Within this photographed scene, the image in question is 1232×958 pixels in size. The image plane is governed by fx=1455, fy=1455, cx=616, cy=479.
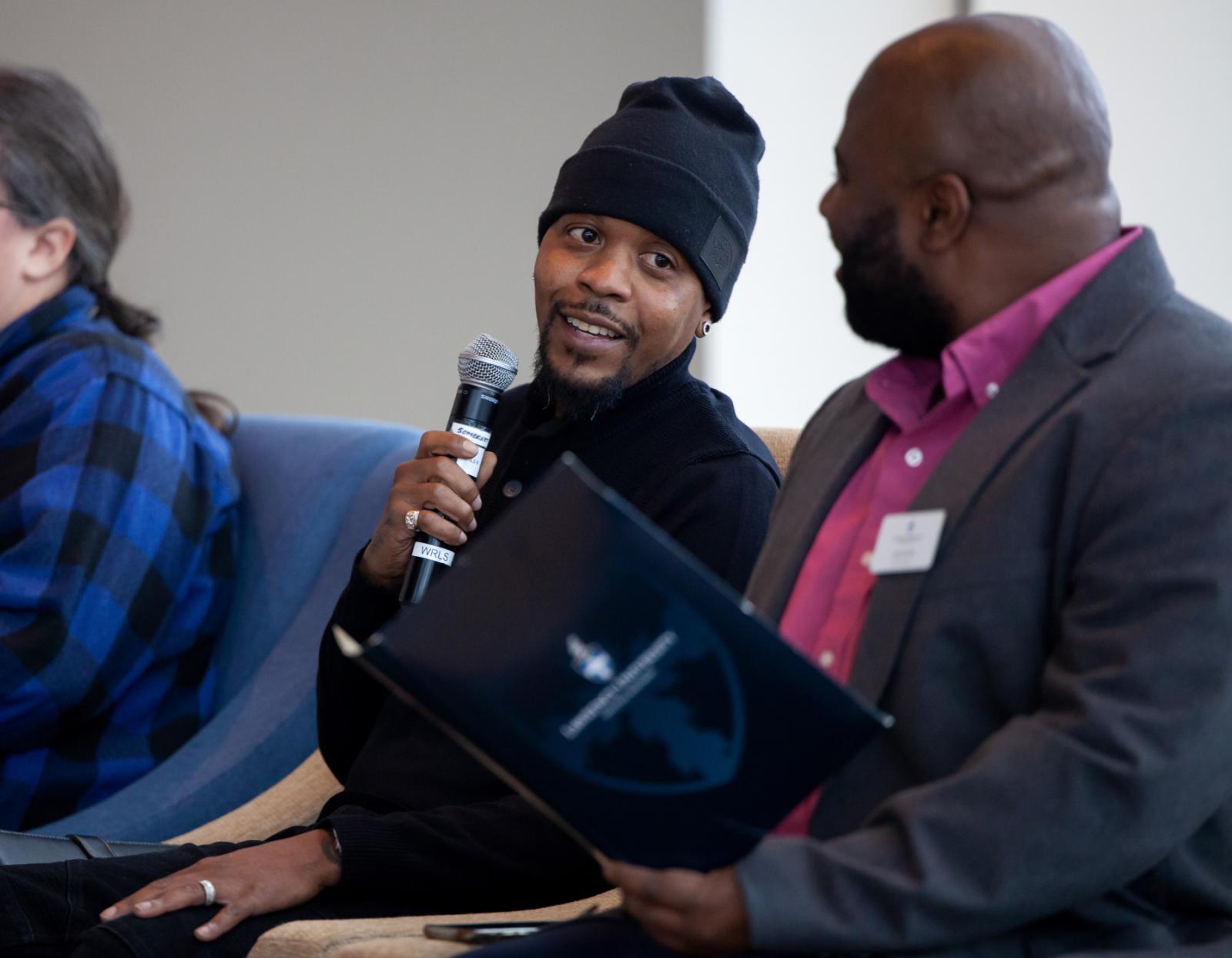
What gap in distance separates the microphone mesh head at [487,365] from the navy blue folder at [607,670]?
0.69 m

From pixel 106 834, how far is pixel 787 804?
147cm

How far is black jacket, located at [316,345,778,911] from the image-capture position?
162cm

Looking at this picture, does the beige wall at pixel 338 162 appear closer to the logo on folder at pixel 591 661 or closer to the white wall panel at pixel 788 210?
the white wall panel at pixel 788 210

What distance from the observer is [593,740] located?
3.43 ft

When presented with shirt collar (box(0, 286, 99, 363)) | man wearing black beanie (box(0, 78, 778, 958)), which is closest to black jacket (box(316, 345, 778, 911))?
man wearing black beanie (box(0, 78, 778, 958))

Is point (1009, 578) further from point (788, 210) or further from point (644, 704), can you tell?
point (788, 210)

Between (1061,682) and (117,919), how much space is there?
1055 mm

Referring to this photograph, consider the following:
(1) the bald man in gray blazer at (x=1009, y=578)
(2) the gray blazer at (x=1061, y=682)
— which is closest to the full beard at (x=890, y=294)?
(1) the bald man in gray blazer at (x=1009, y=578)

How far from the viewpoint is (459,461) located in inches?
67.5

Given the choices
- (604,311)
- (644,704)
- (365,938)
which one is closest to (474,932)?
(365,938)

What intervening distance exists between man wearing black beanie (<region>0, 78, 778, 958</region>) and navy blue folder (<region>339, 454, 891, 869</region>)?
604 mm

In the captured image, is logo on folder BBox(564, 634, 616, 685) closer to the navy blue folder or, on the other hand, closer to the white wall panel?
the navy blue folder

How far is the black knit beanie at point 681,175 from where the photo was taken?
6.18ft

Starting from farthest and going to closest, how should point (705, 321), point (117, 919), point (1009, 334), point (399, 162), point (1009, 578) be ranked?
1. point (399, 162)
2. point (705, 321)
3. point (117, 919)
4. point (1009, 334)
5. point (1009, 578)
